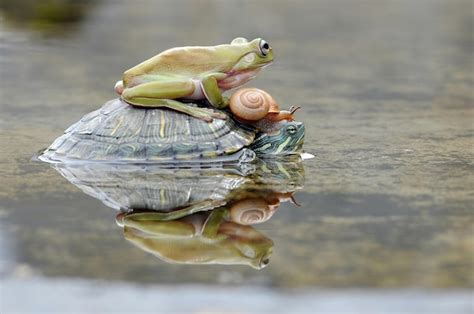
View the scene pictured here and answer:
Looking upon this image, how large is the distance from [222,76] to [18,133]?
2025mm

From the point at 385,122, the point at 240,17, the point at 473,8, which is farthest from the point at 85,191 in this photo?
the point at 473,8

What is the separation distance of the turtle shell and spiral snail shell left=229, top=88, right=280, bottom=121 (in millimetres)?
93

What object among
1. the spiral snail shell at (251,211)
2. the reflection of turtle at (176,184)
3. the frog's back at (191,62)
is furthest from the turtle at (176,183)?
the frog's back at (191,62)

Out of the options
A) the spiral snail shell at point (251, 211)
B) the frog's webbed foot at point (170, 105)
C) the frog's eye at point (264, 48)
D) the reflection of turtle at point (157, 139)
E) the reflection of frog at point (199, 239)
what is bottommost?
the reflection of frog at point (199, 239)

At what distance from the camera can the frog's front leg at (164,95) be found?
20.3ft

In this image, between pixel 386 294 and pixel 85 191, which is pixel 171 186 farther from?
pixel 386 294

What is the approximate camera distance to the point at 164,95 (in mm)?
6195

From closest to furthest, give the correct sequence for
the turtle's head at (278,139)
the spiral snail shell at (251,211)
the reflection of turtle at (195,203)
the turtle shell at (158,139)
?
1. the reflection of turtle at (195,203)
2. the spiral snail shell at (251,211)
3. the turtle shell at (158,139)
4. the turtle's head at (278,139)

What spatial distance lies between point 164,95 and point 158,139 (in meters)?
0.28

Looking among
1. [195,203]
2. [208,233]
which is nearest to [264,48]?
[195,203]

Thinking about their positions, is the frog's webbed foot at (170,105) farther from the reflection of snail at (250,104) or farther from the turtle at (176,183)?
the turtle at (176,183)

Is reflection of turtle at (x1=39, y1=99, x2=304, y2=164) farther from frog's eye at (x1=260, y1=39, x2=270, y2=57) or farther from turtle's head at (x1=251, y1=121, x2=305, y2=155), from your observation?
frog's eye at (x1=260, y1=39, x2=270, y2=57)

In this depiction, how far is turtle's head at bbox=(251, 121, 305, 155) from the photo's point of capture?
650 cm

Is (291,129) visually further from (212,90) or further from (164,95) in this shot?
(164,95)
